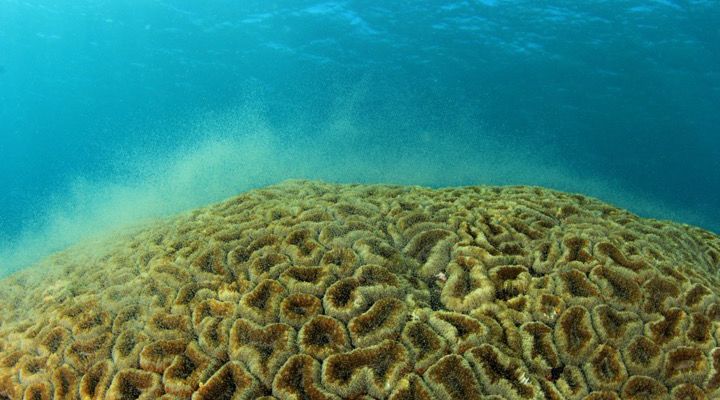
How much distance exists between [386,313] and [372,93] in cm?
4757

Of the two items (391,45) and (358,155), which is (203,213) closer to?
(391,45)

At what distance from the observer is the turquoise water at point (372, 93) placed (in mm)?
28609

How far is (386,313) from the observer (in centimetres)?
395

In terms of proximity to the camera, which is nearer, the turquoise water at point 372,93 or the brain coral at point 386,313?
the brain coral at point 386,313

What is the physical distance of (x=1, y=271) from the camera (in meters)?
17.4

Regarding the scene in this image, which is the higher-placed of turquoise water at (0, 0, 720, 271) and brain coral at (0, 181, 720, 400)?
brain coral at (0, 181, 720, 400)

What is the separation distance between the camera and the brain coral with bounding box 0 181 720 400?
3537 millimetres

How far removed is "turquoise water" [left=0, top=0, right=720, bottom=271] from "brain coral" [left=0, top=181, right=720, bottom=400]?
1226cm

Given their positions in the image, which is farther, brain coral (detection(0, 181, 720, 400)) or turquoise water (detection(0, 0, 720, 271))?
turquoise water (detection(0, 0, 720, 271))

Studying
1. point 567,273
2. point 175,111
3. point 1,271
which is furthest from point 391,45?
point 175,111

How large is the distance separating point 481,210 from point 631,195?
219ft

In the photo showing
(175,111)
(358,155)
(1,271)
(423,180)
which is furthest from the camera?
(175,111)

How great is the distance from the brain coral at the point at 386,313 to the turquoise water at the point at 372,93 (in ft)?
40.2

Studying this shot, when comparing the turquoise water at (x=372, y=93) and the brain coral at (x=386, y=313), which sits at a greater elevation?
the brain coral at (x=386, y=313)
